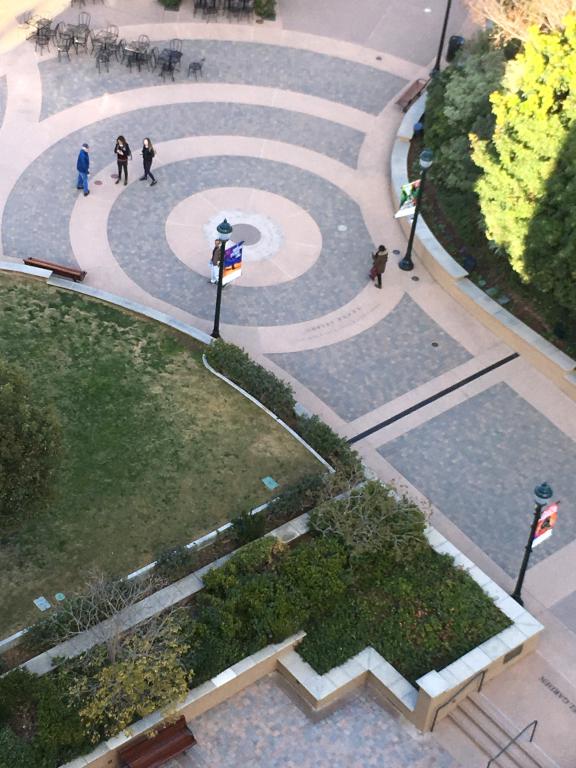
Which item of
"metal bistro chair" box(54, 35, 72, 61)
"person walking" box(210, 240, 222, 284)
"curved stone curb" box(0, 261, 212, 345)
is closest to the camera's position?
"curved stone curb" box(0, 261, 212, 345)

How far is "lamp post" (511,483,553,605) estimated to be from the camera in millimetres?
21547

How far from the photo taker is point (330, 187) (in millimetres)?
33938

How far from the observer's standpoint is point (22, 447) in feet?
70.3

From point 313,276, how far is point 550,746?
13583 mm

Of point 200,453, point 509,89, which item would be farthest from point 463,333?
point 200,453

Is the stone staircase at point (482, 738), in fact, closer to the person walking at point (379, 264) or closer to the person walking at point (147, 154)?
the person walking at point (379, 264)

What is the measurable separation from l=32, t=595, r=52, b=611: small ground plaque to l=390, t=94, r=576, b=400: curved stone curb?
42.8 ft

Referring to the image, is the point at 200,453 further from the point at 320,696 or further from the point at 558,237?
the point at 558,237

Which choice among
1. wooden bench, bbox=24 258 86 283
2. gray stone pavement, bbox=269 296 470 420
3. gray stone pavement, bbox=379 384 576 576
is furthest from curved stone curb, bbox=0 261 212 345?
gray stone pavement, bbox=379 384 576 576

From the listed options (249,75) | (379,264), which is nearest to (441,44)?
(249,75)

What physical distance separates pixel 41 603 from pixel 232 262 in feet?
29.3

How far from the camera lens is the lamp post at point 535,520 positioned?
848 inches

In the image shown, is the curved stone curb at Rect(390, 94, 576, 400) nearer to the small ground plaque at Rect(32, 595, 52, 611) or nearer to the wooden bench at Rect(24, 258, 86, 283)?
the wooden bench at Rect(24, 258, 86, 283)

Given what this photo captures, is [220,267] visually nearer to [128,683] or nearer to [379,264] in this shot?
[379,264]
